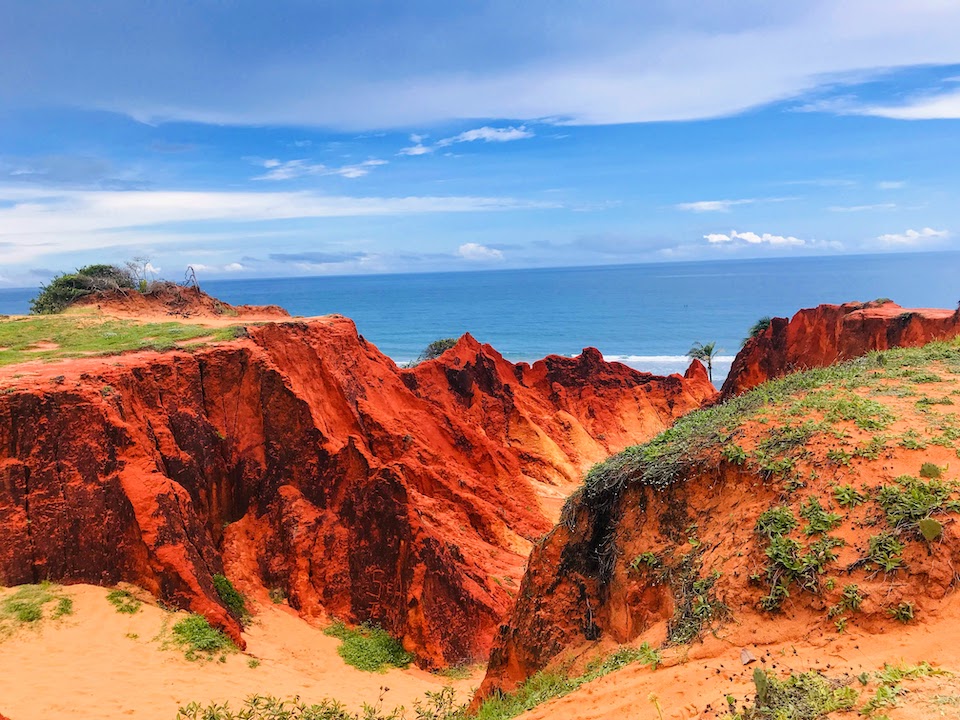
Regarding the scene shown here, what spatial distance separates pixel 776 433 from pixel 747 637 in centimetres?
287

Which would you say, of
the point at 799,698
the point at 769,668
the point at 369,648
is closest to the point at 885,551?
the point at 769,668

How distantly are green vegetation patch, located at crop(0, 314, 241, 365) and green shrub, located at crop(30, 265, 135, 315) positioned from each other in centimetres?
422

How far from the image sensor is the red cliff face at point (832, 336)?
27.2m

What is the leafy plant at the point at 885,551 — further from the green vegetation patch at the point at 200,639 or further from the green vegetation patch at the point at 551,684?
the green vegetation patch at the point at 200,639

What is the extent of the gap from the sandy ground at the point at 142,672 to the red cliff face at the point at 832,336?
17941 millimetres

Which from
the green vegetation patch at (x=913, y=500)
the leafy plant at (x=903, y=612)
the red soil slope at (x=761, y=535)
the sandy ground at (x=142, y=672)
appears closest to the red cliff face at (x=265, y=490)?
the sandy ground at (x=142, y=672)

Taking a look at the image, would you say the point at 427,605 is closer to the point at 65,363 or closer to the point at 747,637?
the point at 65,363

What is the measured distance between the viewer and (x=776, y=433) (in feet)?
28.1

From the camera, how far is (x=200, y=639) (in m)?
13.7

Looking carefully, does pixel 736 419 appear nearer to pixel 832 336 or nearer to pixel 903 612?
pixel 903 612

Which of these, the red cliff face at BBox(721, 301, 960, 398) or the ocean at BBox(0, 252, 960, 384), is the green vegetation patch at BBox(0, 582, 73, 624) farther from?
the ocean at BBox(0, 252, 960, 384)

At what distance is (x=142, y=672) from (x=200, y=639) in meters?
1.48

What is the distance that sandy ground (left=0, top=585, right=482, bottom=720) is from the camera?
36.0 feet

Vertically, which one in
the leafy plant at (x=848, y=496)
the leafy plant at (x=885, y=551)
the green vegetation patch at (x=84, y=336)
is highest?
the green vegetation patch at (x=84, y=336)
